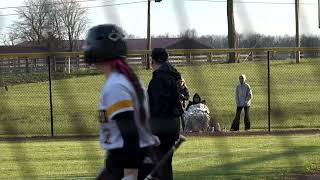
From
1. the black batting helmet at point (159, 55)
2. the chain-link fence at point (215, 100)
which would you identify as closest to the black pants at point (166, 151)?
the black batting helmet at point (159, 55)

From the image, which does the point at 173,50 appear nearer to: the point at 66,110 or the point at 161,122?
the point at 161,122

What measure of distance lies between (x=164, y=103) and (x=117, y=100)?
112 inches

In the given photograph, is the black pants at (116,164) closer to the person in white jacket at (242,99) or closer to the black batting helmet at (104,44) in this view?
the black batting helmet at (104,44)

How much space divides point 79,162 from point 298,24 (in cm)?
432

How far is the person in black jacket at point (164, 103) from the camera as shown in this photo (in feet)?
20.7

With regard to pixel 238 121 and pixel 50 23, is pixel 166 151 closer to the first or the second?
pixel 50 23

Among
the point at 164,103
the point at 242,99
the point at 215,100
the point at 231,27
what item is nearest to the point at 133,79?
the point at 164,103

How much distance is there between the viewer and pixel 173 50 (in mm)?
9828

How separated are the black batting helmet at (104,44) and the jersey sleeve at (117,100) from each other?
0.18 meters

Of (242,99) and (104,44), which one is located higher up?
(104,44)

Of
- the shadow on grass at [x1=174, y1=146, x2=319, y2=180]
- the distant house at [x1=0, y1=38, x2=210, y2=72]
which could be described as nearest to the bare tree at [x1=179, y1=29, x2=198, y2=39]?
the distant house at [x1=0, y1=38, x2=210, y2=72]

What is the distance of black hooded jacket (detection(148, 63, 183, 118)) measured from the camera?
Answer: 20.7 ft

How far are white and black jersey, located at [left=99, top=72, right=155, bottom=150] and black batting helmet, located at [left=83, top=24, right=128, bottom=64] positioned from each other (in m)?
0.11

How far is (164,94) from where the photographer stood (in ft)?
21.0
